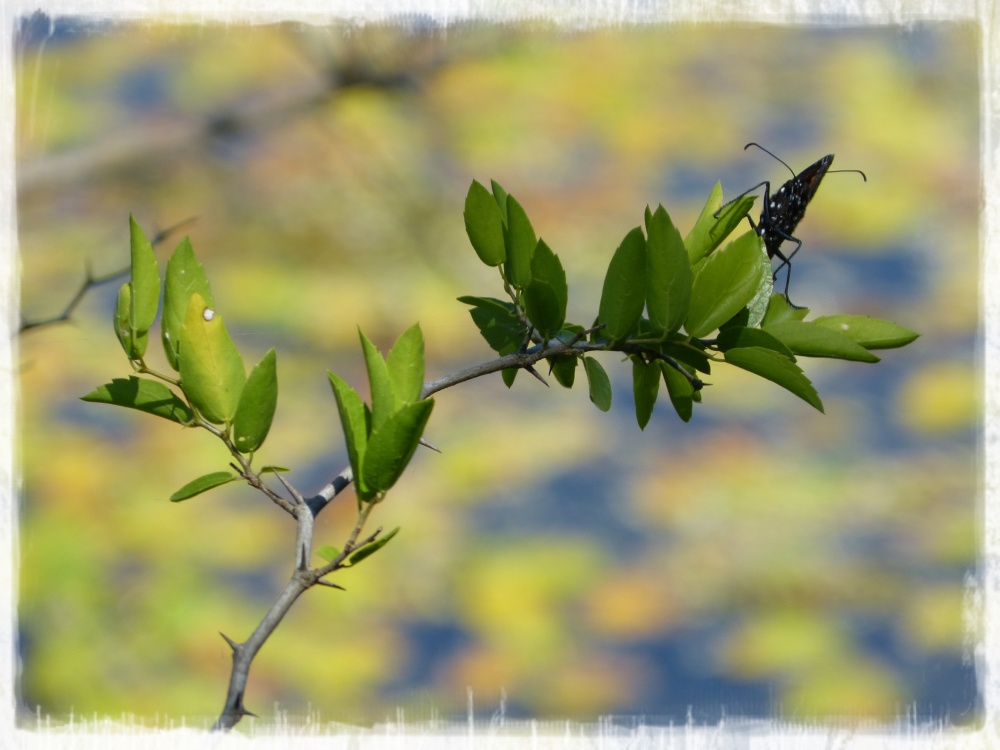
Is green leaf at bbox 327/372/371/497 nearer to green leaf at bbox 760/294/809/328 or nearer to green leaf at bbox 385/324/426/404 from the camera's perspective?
green leaf at bbox 385/324/426/404

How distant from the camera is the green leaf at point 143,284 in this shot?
32 cm

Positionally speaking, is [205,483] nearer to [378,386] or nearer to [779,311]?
[378,386]

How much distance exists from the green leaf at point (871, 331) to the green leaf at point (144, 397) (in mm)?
224

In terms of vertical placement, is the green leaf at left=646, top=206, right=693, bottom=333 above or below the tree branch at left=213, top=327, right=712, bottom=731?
above

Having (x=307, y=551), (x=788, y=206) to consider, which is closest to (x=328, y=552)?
(x=307, y=551)

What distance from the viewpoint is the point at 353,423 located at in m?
0.28

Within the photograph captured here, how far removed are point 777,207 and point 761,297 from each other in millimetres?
53

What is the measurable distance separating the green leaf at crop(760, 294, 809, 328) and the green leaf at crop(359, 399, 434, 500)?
0.47ft

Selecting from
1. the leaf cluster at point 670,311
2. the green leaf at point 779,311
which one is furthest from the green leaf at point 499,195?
the green leaf at point 779,311

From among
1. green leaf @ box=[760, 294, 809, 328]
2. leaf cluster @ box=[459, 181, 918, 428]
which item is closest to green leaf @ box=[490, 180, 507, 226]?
leaf cluster @ box=[459, 181, 918, 428]

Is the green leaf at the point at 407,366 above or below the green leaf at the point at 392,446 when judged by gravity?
above

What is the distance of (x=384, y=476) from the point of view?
27 centimetres

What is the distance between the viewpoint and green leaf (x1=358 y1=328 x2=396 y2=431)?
0.28 meters

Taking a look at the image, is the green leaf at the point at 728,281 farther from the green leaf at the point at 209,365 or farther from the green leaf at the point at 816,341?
the green leaf at the point at 209,365
